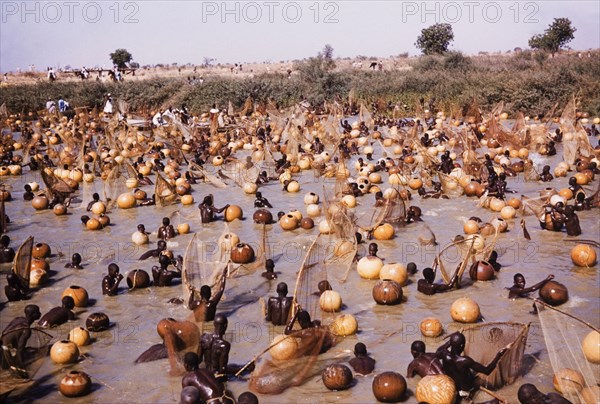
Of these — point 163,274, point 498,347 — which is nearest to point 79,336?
point 163,274

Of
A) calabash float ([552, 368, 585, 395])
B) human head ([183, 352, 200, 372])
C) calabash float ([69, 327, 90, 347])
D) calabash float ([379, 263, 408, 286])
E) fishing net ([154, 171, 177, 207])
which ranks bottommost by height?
calabash float ([69, 327, 90, 347])

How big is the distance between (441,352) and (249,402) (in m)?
2.42

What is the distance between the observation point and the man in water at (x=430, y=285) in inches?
427

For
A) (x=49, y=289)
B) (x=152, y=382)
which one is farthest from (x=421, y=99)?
(x=152, y=382)

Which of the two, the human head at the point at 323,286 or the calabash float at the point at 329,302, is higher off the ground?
the human head at the point at 323,286

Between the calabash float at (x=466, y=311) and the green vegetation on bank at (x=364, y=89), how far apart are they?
27.3 m

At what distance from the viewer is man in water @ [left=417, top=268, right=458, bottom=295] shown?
10836 mm

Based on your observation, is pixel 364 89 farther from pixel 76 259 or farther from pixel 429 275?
pixel 429 275

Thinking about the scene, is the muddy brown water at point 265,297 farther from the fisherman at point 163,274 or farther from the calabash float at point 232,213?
the calabash float at point 232,213

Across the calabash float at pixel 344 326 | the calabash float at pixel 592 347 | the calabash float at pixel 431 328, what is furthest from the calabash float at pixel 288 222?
the calabash float at pixel 592 347

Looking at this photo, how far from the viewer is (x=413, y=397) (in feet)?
25.2

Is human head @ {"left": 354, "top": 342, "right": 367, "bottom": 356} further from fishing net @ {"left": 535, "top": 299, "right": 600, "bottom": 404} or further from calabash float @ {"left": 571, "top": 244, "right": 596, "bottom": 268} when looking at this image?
calabash float @ {"left": 571, "top": 244, "right": 596, "bottom": 268}

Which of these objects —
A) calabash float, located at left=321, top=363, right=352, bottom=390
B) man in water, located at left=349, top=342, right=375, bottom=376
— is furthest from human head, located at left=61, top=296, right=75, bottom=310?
man in water, located at left=349, top=342, right=375, bottom=376

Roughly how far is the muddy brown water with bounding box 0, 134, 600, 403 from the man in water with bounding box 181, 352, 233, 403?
597mm
